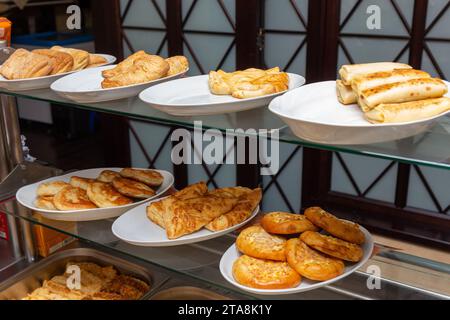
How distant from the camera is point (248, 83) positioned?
88cm

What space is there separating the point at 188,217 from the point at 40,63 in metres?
0.46

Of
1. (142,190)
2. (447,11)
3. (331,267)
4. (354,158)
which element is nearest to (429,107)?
(331,267)

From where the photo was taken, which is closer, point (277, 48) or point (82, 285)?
point (82, 285)

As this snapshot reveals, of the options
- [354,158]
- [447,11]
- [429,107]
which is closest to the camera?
[429,107]

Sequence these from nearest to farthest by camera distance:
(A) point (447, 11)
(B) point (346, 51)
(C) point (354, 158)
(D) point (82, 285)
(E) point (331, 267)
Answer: (E) point (331, 267), (D) point (82, 285), (A) point (447, 11), (B) point (346, 51), (C) point (354, 158)

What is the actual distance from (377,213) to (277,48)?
1041 mm

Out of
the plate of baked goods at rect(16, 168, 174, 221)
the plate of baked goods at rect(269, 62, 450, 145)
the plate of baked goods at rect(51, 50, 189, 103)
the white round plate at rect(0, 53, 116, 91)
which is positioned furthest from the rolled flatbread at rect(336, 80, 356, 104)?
the white round plate at rect(0, 53, 116, 91)

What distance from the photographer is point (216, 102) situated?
847 mm

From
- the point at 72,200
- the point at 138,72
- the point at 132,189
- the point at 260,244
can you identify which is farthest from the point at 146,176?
the point at 260,244

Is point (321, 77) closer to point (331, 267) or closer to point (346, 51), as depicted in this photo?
point (346, 51)

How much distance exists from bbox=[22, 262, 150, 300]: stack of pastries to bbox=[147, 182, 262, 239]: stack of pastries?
1.17ft

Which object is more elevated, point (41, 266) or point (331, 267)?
point (331, 267)

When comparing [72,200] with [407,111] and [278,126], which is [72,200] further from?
[407,111]

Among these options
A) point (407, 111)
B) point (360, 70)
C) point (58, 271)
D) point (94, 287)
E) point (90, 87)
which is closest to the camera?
point (407, 111)
